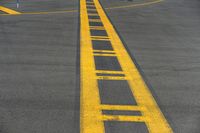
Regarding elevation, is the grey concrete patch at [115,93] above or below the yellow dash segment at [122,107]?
below

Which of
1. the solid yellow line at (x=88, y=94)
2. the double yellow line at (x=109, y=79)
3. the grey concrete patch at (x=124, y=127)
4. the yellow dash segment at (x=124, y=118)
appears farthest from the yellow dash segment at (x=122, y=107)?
the grey concrete patch at (x=124, y=127)

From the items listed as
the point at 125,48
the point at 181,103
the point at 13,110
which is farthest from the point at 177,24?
the point at 13,110

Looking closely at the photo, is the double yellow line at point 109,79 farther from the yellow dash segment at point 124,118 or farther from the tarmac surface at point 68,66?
the tarmac surface at point 68,66

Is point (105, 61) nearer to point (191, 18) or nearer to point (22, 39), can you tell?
point (22, 39)

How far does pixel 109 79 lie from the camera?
8539mm

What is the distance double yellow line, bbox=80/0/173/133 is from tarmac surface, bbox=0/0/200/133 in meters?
0.14

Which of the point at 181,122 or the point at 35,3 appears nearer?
the point at 181,122

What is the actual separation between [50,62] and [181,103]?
3713mm

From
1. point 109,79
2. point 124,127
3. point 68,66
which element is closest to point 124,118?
point 124,127

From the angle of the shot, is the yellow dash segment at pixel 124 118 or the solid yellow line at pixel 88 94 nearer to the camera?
the solid yellow line at pixel 88 94

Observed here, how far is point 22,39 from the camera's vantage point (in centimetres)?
1226

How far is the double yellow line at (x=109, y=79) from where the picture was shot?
6.45 m

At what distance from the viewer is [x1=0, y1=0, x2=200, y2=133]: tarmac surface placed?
653cm

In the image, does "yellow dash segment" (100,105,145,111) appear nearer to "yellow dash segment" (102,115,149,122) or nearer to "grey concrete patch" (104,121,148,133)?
"yellow dash segment" (102,115,149,122)
